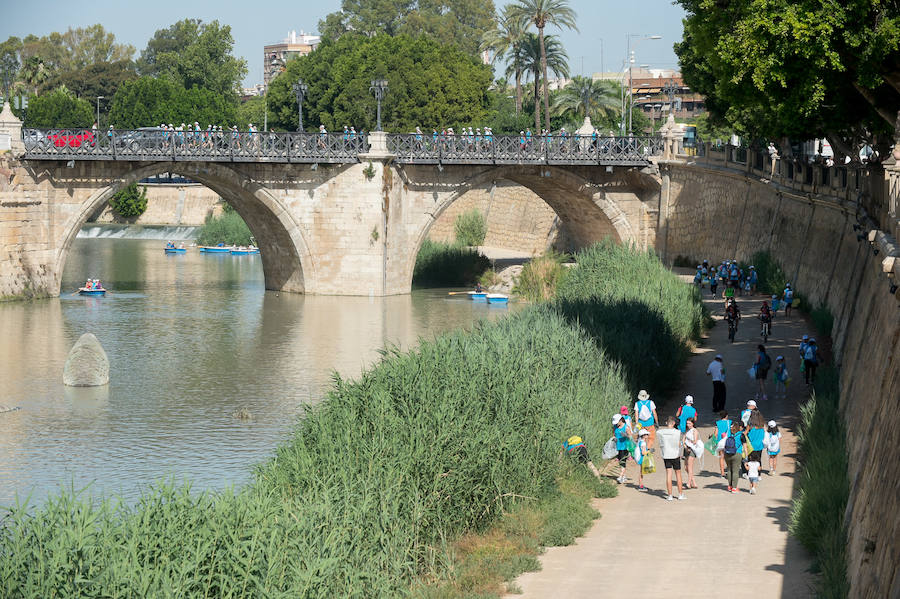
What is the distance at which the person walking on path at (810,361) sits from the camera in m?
24.8

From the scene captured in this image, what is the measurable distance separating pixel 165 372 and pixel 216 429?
22.3 feet

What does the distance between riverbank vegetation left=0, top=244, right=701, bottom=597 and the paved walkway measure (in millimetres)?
493

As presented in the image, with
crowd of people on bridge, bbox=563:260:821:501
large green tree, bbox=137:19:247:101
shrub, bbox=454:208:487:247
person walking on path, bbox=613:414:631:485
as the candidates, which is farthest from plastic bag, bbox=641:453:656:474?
large green tree, bbox=137:19:247:101

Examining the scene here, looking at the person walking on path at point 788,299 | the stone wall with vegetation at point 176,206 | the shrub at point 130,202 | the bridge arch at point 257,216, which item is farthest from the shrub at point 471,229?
the shrub at point 130,202

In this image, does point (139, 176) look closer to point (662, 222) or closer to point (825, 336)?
point (662, 222)

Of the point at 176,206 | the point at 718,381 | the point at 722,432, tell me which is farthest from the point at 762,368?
the point at 176,206

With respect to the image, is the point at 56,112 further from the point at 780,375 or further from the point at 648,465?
the point at 648,465

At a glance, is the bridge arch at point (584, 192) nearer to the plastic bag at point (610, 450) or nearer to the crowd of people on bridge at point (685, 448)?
the crowd of people on bridge at point (685, 448)

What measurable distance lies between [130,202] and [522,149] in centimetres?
4333

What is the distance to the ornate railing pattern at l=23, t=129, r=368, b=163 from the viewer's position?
41219 mm

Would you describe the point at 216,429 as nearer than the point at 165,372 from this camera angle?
Yes

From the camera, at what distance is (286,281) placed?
47.7 m

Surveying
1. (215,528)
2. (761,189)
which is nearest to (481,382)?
(215,528)

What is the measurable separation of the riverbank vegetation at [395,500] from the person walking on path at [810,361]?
3183 millimetres
